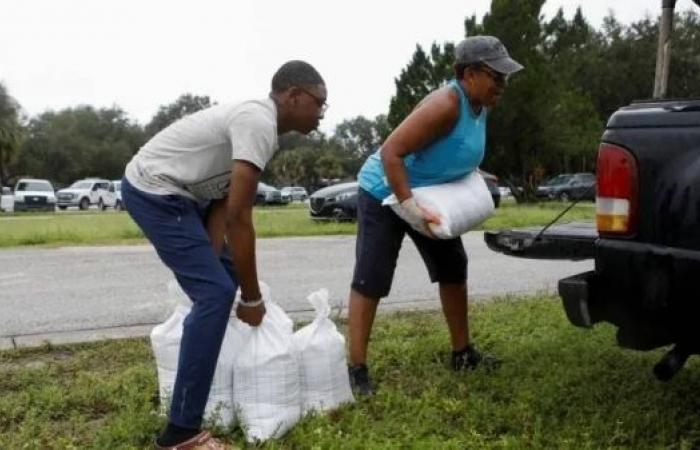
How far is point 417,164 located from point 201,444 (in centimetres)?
153

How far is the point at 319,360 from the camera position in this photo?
316 centimetres

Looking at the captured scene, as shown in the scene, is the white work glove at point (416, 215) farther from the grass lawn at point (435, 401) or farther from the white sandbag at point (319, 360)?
the grass lawn at point (435, 401)

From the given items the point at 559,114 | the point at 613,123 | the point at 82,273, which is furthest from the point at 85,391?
the point at 559,114

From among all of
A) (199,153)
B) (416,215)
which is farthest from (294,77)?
(416,215)

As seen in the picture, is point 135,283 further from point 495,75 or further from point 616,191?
point 616,191

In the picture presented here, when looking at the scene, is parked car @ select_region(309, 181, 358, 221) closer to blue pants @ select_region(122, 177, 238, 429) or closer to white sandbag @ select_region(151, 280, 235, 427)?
white sandbag @ select_region(151, 280, 235, 427)

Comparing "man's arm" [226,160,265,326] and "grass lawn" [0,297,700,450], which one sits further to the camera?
"grass lawn" [0,297,700,450]

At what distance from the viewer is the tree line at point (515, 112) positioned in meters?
27.7

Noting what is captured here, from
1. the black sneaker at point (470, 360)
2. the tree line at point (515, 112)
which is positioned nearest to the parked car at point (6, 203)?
the tree line at point (515, 112)

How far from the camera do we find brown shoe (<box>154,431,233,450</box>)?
273 cm

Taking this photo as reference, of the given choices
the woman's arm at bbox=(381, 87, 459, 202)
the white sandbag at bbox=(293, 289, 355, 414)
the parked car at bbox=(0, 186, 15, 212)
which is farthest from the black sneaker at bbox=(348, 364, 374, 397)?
the parked car at bbox=(0, 186, 15, 212)

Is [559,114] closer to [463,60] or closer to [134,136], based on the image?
[463,60]

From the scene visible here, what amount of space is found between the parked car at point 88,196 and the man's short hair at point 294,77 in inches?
1364

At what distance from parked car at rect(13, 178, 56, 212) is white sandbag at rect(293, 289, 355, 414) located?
3180 cm
